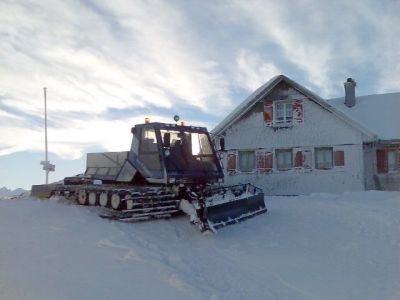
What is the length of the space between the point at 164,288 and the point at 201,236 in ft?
13.2

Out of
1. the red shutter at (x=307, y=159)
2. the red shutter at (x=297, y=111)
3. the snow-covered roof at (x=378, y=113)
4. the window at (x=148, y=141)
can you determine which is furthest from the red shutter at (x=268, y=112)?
the window at (x=148, y=141)

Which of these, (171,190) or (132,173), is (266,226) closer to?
(171,190)

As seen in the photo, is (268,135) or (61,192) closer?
(61,192)

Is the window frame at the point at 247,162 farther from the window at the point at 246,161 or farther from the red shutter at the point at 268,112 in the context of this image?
the red shutter at the point at 268,112

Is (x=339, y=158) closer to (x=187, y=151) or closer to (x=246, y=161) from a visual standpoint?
(x=246, y=161)

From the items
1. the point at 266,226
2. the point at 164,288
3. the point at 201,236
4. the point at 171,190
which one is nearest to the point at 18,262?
the point at 164,288

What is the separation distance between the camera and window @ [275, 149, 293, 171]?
22688 millimetres

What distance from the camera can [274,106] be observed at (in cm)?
2308

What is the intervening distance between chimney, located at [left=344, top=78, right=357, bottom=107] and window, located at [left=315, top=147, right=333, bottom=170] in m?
5.91

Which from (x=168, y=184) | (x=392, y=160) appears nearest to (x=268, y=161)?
(x=392, y=160)

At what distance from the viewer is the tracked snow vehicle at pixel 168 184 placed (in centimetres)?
1062

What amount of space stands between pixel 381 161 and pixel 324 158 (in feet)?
10.2

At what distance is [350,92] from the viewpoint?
26.4 metres

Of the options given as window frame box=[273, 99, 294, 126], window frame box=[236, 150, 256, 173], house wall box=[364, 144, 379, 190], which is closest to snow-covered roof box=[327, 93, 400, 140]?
house wall box=[364, 144, 379, 190]
